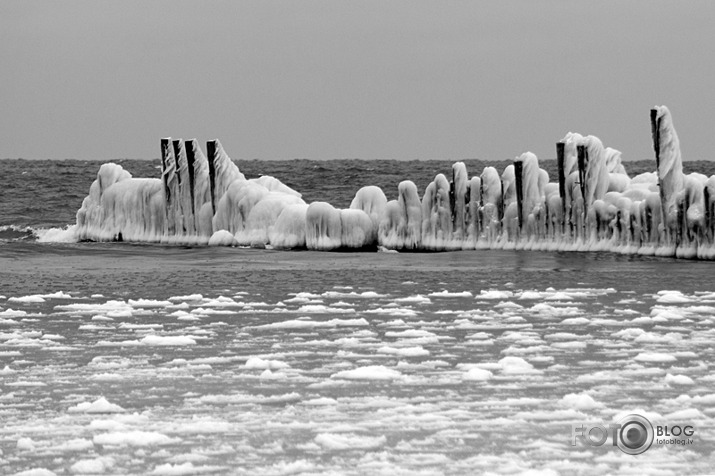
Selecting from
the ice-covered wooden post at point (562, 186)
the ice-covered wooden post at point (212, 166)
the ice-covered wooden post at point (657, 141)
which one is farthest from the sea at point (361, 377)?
the ice-covered wooden post at point (212, 166)

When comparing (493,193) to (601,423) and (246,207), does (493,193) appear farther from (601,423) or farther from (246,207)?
(601,423)

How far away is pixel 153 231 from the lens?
107ft

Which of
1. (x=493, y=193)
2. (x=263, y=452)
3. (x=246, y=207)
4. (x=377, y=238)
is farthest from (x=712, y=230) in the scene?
(x=263, y=452)

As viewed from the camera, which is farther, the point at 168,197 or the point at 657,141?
the point at 168,197

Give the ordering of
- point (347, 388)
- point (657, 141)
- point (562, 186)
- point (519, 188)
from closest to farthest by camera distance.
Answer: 1. point (347, 388)
2. point (657, 141)
3. point (562, 186)
4. point (519, 188)

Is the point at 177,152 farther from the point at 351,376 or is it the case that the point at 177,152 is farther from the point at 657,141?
the point at 351,376

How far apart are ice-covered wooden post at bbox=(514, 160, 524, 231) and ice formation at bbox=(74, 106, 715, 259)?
27 mm

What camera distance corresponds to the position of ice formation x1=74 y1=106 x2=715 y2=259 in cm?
2414

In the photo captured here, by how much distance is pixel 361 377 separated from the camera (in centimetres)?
939

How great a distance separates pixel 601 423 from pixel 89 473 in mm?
3358

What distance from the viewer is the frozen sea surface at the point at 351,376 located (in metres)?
6.96

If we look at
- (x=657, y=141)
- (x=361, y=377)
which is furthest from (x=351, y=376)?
(x=657, y=141)

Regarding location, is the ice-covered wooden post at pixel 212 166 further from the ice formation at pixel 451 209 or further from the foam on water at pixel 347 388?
the foam on water at pixel 347 388

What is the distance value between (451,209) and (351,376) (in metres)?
18.8
